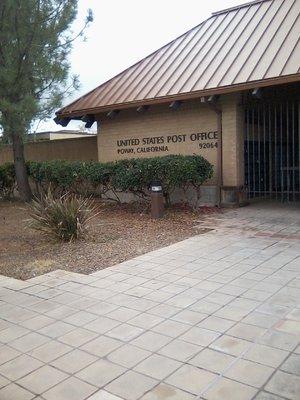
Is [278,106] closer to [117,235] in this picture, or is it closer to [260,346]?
[117,235]

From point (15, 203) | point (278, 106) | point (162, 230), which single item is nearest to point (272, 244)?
point (162, 230)

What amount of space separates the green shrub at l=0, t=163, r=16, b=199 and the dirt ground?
4.26m

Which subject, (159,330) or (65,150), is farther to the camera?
(65,150)

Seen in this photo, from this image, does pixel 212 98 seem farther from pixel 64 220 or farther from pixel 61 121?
pixel 61 121

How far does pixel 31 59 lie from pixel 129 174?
4.10 meters

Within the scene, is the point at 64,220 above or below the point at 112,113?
below

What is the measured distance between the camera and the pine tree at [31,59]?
1132 centimetres

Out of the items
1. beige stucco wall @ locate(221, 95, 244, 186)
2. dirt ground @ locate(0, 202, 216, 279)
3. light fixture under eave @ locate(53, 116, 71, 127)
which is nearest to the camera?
dirt ground @ locate(0, 202, 216, 279)

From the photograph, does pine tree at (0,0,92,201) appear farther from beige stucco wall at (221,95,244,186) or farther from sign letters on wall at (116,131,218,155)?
beige stucco wall at (221,95,244,186)

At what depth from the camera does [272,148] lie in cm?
1383

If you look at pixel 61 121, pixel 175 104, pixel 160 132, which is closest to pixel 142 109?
pixel 160 132

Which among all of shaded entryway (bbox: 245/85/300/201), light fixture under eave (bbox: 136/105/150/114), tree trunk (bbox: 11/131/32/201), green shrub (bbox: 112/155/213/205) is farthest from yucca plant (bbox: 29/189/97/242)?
tree trunk (bbox: 11/131/32/201)

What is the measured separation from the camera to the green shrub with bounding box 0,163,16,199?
1563 cm

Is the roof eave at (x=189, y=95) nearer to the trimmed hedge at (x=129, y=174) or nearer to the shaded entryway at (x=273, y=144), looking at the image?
the shaded entryway at (x=273, y=144)
